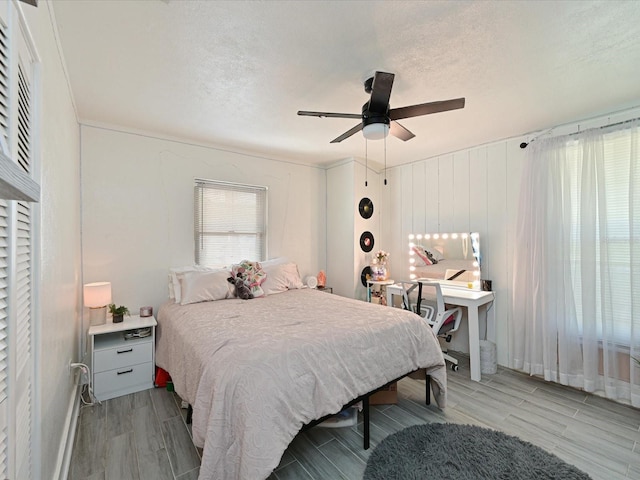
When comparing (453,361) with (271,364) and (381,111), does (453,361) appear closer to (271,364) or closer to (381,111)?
(271,364)

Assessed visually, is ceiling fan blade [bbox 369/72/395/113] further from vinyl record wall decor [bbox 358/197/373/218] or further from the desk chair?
vinyl record wall decor [bbox 358/197/373/218]

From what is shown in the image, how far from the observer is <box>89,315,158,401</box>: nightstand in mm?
2510

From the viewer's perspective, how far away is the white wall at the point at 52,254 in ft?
4.25

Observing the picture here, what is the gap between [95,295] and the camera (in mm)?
2617

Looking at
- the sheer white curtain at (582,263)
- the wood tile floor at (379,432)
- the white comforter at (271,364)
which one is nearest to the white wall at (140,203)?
the white comforter at (271,364)

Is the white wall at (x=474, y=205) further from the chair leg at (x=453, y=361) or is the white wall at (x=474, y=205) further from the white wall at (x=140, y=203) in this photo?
the white wall at (x=140, y=203)

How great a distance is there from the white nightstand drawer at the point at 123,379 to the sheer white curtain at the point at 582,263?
378 cm

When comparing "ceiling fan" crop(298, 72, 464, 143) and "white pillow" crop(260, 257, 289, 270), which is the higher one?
"ceiling fan" crop(298, 72, 464, 143)

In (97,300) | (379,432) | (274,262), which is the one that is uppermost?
(274,262)

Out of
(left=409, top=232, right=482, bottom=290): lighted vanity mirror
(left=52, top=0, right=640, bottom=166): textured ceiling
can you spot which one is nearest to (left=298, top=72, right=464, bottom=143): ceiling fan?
(left=52, top=0, right=640, bottom=166): textured ceiling

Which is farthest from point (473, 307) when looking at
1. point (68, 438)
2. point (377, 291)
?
point (68, 438)

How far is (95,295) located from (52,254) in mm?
1217

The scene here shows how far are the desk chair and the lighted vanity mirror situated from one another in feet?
1.70

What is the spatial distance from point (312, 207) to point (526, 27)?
129 inches
